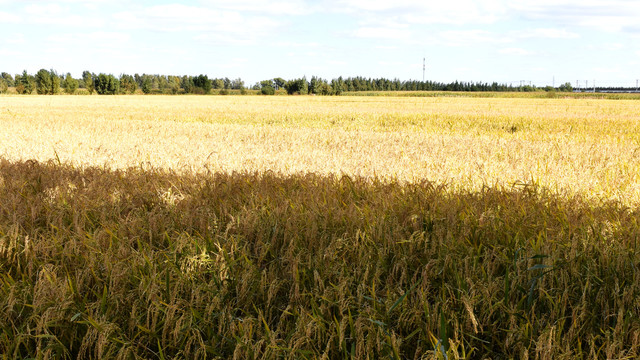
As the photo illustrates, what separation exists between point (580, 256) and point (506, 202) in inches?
51.5

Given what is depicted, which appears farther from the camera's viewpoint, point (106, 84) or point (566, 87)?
point (566, 87)

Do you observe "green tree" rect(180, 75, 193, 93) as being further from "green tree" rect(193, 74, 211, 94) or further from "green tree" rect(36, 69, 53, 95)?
"green tree" rect(36, 69, 53, 95)

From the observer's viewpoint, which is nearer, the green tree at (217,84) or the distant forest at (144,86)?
the distant forest at (144,86)

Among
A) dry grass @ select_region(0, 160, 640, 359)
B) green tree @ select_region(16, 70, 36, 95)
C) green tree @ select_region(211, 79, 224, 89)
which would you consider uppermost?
green tree @ select_region(211, 79, 224, 89)

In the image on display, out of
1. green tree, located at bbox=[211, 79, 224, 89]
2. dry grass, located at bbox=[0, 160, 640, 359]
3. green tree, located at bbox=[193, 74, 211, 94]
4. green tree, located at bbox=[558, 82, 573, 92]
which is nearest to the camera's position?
dry grass, located at bbox=[0, 160, 640, 359]

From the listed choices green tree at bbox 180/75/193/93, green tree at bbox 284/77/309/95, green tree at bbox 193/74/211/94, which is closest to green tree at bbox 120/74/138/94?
green tree at bbox 180/75/193/93

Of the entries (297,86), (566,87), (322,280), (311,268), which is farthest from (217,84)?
(322,280)

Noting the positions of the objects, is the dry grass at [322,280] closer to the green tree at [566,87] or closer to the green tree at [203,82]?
the green tree at [203,82]

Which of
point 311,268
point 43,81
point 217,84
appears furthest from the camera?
point 217,84

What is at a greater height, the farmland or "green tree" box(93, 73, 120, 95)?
"green tree" box(93, 73, 120, 95)

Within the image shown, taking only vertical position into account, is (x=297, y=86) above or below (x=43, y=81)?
below

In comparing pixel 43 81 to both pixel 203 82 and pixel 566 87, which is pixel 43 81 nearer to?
pixel 203 82

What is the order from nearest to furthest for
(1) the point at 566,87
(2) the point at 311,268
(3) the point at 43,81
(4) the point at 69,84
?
(2) the point at 311,268 < (3) the point at 43,81 < (4) the point at 69,84 < (1) the point at 566,87

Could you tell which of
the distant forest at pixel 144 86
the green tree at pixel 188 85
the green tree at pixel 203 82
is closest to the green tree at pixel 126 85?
the distant forest at pixel 144 86
